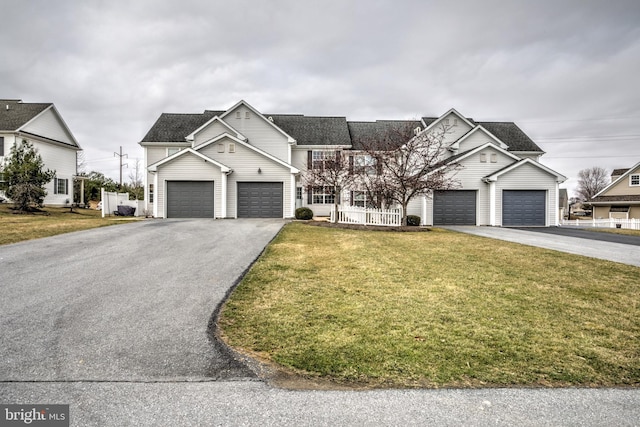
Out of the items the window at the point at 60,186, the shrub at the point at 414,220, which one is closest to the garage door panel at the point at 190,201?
the shrub at the point at 414,220

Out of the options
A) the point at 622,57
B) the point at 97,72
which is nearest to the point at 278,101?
the point at 97,72

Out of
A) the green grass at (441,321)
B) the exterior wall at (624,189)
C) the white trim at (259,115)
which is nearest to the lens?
the green grass at (441,321)

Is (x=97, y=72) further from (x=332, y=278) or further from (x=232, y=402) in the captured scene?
(x=232, y=402)

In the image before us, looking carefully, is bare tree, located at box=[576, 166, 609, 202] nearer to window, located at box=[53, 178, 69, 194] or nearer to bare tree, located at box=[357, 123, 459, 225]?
bare tree, located at box=[357, 123, 459, 225]

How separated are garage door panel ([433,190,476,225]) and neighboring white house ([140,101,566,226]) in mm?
65

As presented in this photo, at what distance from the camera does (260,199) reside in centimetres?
2056

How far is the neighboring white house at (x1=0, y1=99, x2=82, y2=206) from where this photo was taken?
2345cm

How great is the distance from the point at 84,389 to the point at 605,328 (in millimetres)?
5863

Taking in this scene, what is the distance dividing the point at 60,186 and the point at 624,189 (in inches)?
2109

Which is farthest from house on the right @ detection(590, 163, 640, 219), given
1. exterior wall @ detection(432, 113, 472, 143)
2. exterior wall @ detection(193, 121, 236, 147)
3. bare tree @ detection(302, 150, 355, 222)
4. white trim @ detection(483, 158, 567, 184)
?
exterior wall @ detection(193, 121, 236, 147)

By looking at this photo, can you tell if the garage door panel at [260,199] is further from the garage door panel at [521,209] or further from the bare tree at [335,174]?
the garage door panel at [521,209]

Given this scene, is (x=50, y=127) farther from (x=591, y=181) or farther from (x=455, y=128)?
(x=591, y=181)

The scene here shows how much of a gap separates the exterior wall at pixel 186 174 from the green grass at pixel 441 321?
13655mm

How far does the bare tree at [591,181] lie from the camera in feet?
226
